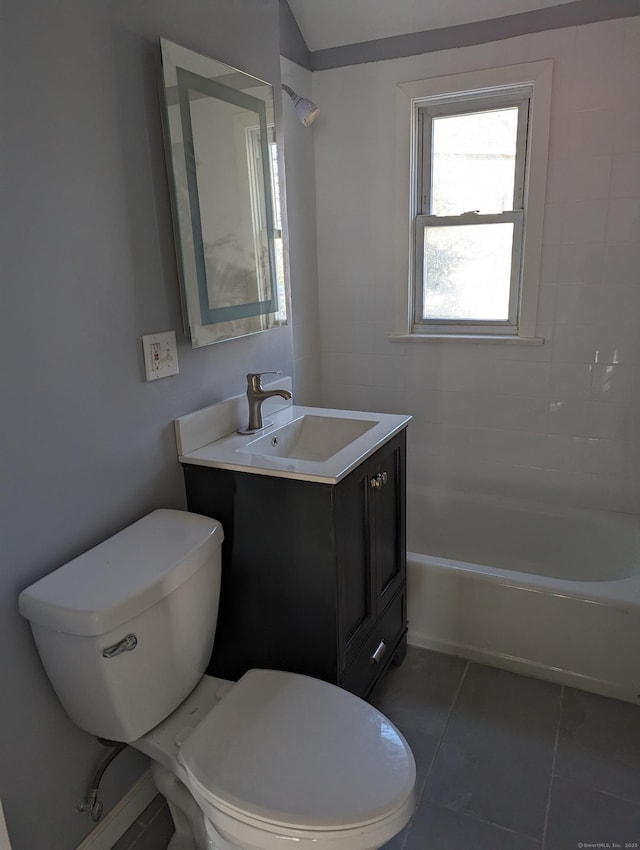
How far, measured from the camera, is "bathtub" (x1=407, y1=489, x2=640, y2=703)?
185 centimetres

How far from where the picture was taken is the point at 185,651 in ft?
4.33

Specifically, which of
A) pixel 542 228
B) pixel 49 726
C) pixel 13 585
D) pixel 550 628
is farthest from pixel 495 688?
pixel 542 228

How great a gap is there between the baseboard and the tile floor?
23 mm

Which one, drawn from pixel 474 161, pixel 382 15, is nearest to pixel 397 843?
pixel 474 161

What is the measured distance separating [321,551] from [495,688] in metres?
0.94

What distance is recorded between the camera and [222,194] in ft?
5.40

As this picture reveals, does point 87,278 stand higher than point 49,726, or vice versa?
point 87,278

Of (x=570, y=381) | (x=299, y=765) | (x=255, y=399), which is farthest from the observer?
(x=570, y=381)

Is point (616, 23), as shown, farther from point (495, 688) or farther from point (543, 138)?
point (495, 688)

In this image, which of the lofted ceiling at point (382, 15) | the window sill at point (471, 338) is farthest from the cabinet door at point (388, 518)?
the lofted ceiling at point (382, 15)

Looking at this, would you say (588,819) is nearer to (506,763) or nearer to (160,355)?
(506,763)

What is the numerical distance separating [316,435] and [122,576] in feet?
2.79

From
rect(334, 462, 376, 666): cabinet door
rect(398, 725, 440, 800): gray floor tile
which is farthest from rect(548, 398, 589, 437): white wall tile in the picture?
rect(398, 725, 440, 800): gray floor tile

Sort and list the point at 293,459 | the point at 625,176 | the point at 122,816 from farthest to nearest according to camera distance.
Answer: the point at 625,176
the point at 293,459
the point at 122,816
